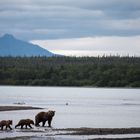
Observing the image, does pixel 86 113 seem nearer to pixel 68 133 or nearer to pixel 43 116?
pixel 43 116

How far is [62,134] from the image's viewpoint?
4209cm

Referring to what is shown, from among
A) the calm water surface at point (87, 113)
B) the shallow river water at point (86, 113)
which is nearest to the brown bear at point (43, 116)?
the shallow river water at point (86, 113)

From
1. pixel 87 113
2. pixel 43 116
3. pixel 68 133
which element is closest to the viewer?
pixel 68 133

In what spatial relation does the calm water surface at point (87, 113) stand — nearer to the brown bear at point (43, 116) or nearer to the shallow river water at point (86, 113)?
the shallow river water at point (86, 113)

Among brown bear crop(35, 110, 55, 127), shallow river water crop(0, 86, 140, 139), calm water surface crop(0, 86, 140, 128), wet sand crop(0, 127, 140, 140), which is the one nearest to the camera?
wet sand crop(0, 127, 140, 140)

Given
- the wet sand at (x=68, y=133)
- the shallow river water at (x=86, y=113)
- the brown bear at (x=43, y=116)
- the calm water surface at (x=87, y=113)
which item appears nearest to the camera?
the wet sand at (x=68, y=133)

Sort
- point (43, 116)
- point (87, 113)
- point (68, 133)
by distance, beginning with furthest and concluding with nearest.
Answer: point (87, 113), point (43, 116), point (68, 133)

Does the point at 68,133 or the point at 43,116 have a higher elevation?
the point at 43,116

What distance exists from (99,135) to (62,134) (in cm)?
254

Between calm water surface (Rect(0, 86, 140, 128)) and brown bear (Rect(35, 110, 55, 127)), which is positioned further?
calm water surface (Rect(0, 86, 140, 128))

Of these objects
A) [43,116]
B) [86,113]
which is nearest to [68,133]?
[43,116]

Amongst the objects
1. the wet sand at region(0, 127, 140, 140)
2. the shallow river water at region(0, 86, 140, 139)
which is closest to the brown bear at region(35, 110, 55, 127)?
the wet sand at region(0, 127, 140, 140)

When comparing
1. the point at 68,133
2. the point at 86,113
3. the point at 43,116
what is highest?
the point at 43,116

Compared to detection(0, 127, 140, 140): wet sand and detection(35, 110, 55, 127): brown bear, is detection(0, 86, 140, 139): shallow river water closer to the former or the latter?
detection(35, 110, 55, 127): brown bear
